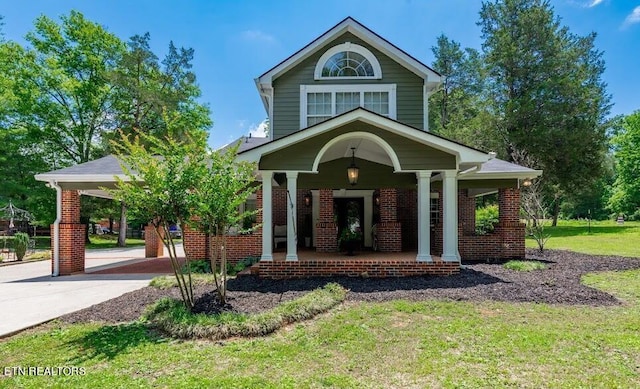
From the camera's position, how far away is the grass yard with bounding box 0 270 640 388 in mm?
3498

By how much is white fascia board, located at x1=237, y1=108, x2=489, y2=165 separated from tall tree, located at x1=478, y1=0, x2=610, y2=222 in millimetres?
18102

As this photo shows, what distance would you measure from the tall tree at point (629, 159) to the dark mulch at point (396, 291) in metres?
33.7

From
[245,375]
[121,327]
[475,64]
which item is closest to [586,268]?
[245,375]

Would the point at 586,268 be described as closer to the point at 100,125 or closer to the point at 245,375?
the point at 245,375

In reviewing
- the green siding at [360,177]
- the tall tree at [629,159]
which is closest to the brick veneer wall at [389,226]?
the green siding at [360,177]

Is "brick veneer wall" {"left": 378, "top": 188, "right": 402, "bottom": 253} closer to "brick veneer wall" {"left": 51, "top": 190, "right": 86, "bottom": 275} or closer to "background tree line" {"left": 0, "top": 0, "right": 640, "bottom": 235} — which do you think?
"brick veneer wall" {"left": 51, "top": 190, "right": 86, "bottom": 275}

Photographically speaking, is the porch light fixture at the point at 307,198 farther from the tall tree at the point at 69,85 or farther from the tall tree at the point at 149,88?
the tall tree at the point at 69,85

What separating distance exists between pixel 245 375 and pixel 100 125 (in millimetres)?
27036

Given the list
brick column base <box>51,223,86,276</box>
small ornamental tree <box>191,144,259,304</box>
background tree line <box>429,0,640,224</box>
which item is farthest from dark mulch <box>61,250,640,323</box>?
background tree line <box>429,0,640,224</box>

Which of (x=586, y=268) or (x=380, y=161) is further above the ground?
(x=380, y=161)

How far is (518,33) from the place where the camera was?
83.7 ft

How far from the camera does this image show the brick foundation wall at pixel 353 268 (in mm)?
8180

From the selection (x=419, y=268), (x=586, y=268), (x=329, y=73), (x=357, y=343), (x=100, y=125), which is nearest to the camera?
(x=357, y=343)

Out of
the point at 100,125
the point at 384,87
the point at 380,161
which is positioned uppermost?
the point at 100,125
